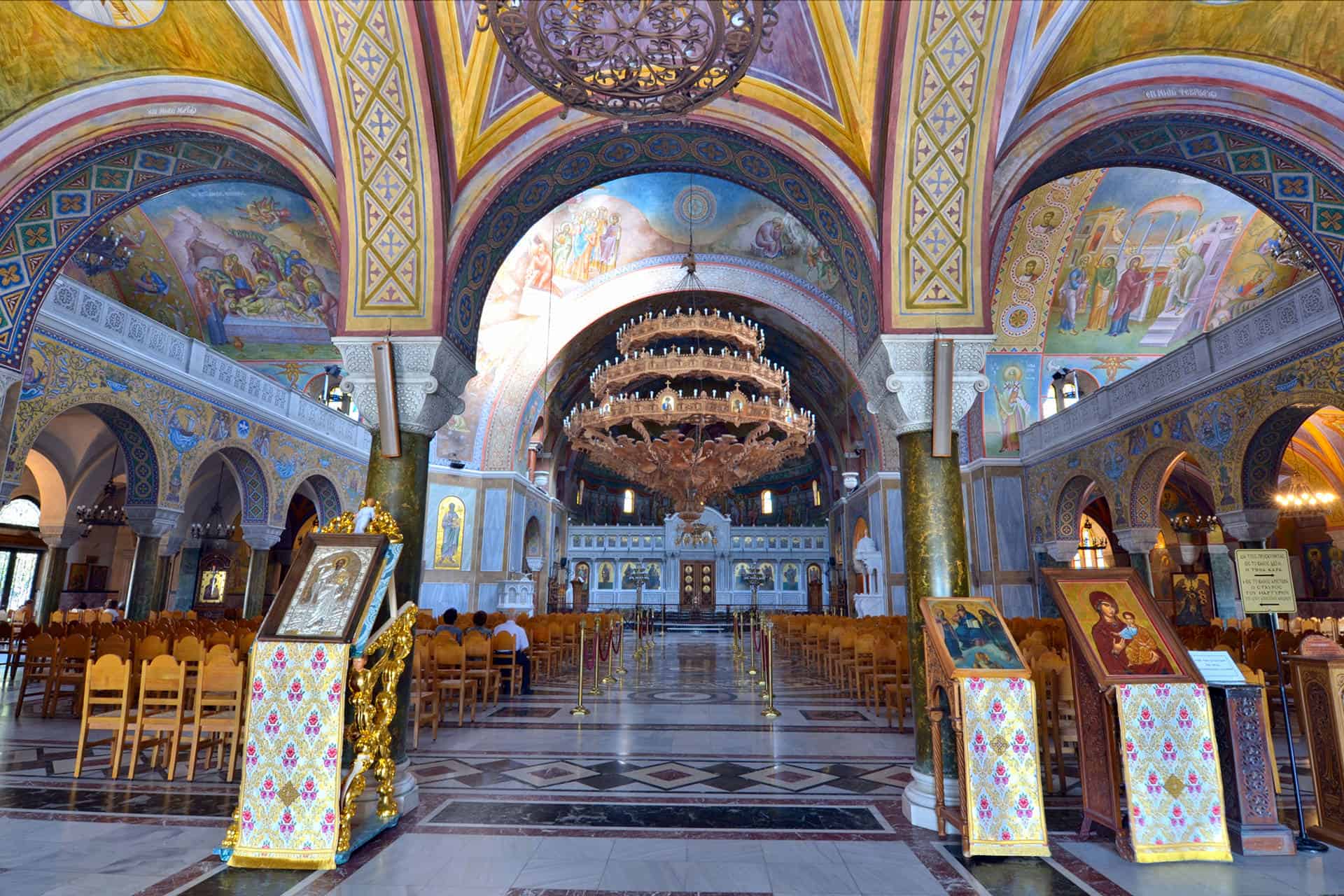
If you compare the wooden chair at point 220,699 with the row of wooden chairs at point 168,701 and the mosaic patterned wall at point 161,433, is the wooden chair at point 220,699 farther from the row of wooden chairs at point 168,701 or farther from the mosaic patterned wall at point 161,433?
the mosaic patterned wall at point 161,433

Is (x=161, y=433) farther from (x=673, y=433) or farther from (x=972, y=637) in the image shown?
(x=972, y=637)

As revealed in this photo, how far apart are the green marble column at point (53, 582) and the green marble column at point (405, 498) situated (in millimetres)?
11859

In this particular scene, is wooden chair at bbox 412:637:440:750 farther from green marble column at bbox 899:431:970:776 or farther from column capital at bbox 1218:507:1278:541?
column capital at bbox 1218:507:1278:541

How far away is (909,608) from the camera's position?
16.8ft

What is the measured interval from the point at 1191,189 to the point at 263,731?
1705 centimetres

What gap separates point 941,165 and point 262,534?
586 inches

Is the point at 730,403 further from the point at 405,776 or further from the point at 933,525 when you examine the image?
the point at 405,776

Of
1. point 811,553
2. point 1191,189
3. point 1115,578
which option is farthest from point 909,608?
point 811,553

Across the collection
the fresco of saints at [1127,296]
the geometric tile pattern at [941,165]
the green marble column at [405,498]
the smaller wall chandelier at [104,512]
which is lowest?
the green marble column at [405,498]

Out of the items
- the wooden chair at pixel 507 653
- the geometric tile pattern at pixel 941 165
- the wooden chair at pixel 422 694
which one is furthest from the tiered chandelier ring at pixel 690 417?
the geometric tile pattern at pixel 941 165

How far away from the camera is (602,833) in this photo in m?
4.10

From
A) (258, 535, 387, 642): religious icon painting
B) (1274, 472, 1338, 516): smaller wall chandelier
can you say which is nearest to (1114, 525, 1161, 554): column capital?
(1274, 472, 1338, 516): smaller wall chandelier

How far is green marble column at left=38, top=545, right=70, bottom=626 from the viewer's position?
13.6 meters

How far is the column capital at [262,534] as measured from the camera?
589 inches
